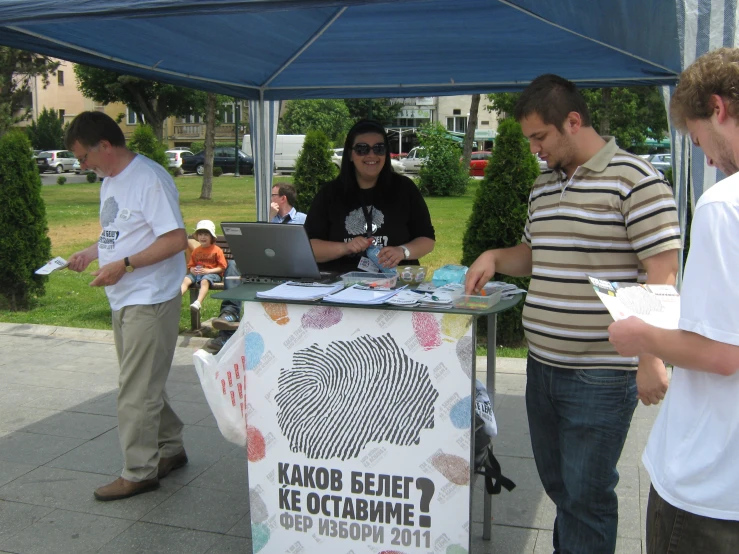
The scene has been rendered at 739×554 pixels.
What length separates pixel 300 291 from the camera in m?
2.98

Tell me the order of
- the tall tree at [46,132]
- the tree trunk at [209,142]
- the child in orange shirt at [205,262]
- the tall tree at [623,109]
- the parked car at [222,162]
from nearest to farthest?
the child in orange shirt at [205,262]
the tree trunk at [209,142]
the tall tree at [623,109]
the parked car at [222,162]
the tall tree at [46,132]

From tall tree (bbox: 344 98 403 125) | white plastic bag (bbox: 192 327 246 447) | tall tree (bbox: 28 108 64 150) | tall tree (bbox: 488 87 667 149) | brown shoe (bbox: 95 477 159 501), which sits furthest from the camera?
tall tree (bbox: 28 108 64 150)

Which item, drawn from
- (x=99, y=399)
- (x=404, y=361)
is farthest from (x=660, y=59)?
(x=99, y=399)

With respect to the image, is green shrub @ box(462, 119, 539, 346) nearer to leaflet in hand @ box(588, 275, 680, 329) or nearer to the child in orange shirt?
the child in orange shirt

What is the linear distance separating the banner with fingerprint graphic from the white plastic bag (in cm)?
13

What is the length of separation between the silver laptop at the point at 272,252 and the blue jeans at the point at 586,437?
1.12 metres

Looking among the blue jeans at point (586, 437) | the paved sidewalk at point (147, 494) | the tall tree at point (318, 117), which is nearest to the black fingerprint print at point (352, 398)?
the blue jeans at point (586, 437)

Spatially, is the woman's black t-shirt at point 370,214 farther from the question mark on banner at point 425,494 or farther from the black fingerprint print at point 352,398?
the question mark on banner at point 425,494

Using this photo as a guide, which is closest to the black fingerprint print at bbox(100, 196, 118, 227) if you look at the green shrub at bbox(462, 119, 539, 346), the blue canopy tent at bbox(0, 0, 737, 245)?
the blue canopy tent at bbox(0, 0, 737, 245)

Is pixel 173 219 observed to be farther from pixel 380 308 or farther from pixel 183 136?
pixel 183 136

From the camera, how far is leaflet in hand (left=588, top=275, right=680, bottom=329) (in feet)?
5.71

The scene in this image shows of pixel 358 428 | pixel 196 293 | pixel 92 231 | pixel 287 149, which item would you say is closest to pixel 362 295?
pixel 358 428

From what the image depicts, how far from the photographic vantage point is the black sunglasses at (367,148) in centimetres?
390

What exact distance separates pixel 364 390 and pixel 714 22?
5.95ft
